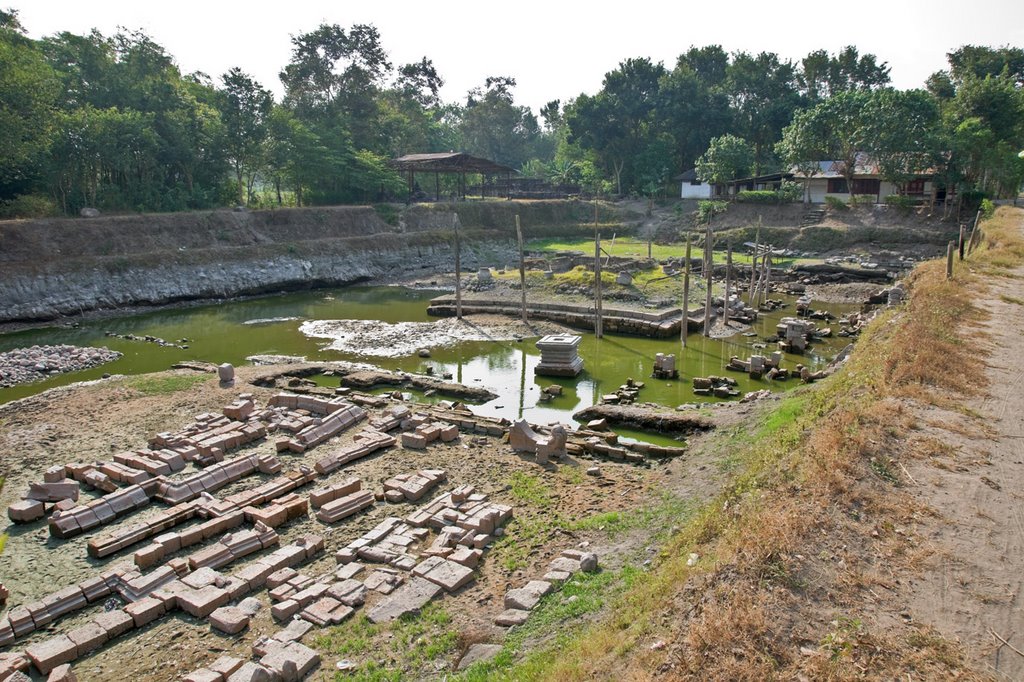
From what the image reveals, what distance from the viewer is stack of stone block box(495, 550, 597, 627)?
7.37 metres

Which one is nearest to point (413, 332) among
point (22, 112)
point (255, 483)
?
point (255, 483)

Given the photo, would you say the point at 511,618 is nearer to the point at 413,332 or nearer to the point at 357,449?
the point at 357,449

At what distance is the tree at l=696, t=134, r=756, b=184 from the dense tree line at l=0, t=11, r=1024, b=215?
0.12m

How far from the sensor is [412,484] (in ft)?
35.6

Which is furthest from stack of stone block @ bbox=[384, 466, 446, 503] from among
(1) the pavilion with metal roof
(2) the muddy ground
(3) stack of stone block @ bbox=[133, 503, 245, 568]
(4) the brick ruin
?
(1) the pavilion with metal roof

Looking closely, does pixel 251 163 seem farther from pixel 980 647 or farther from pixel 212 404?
pixel 980 647

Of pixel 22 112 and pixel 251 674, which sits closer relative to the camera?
pixel 251 674

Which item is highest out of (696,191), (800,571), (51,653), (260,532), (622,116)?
(622,116)

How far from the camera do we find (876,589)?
6.03 m

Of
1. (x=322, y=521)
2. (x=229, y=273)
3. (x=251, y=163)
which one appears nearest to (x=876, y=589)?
(x=322, y=521)

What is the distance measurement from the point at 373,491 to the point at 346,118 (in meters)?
42.1

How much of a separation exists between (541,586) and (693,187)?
4718 cm

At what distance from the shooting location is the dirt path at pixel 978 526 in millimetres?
5500

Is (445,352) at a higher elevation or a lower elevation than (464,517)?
lower
